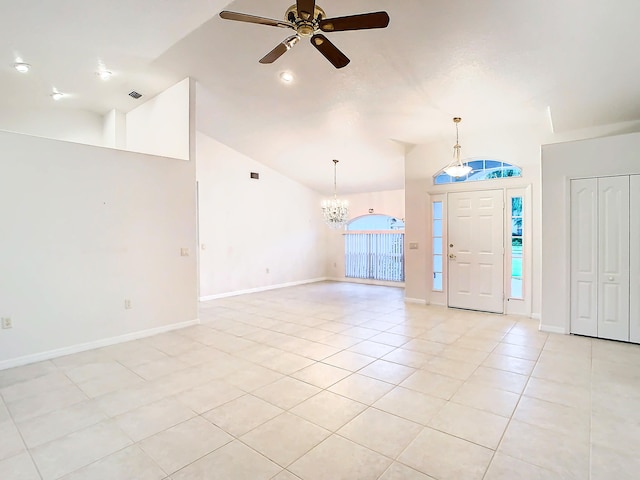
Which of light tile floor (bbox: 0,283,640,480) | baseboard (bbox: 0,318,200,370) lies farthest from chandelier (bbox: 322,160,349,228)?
baseboard (bbox: 0,318,200,370)

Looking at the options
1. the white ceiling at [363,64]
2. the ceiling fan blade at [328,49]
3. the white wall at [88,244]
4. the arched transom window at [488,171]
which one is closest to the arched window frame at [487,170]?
the arched transom window at [488,171]

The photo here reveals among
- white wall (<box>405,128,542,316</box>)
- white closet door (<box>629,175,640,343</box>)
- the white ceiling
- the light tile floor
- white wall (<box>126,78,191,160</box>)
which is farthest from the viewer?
white wall (<box>405,128,542,316</box>)

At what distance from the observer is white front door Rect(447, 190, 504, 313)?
5594 mm

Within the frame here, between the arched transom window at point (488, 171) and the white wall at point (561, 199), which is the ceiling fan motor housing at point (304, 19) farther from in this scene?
the arched transom window at point (488, 171)

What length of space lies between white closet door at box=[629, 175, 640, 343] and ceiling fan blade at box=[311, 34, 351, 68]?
12.4ft

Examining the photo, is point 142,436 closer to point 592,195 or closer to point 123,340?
point 123,340

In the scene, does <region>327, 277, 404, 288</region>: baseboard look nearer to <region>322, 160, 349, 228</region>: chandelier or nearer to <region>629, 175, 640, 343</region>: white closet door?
<region>322, 160, 349, 228</region>: chandelier

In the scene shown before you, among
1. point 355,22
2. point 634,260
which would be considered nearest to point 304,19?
point 355,22

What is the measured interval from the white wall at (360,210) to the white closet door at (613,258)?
466 cm

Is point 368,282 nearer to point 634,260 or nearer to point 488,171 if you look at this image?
point 488,171

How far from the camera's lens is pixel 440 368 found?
338 cm

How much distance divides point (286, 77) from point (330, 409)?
3.97 m

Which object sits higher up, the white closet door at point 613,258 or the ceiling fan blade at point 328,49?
the ceiling fan blade at point 328,49

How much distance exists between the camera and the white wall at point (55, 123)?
5.52 metres
